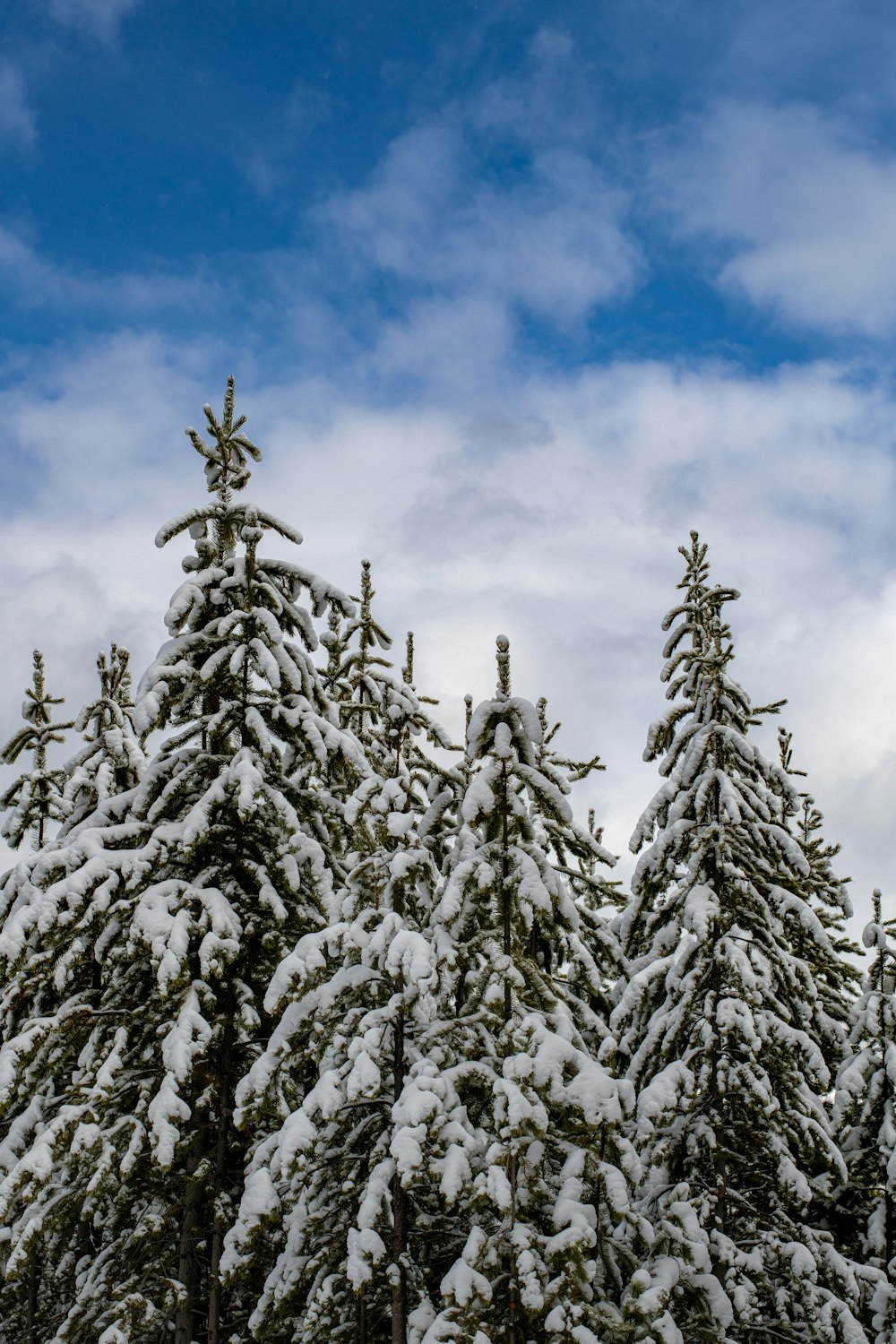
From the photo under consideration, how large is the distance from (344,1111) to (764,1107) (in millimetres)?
5098

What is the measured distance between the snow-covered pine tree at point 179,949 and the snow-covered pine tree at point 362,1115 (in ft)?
4.43

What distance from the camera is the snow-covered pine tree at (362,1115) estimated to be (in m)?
9.55

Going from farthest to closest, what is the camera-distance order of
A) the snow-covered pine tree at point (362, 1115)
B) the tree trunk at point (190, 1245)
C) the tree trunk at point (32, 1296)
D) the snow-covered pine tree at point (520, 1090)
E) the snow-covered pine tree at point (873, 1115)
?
the tree trunk at point (32, 1296) < the snow-covered pine tree at point (873, 1115) < the tree trunk at point (190, 1245) < the snow-covered pine tree at point (362, 1115) < the snow-covered pine tree at point (520, 1090)

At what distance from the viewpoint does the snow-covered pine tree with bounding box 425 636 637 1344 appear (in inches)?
349

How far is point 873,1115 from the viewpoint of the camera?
623 inches

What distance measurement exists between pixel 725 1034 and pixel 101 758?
970 cm

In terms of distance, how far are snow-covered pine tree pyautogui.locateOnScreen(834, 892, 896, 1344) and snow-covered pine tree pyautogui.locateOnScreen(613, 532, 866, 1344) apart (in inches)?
34.9

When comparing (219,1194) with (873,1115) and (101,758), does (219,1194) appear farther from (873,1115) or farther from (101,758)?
(873,1115)

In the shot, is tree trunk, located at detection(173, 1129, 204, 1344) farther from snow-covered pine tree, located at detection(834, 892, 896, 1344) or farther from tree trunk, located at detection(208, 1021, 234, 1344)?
snow-covered pine tree, located at detection(834, 892, 896, 1344)

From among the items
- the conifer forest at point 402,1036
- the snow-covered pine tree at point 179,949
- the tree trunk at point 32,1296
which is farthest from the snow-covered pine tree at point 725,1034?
the tree trunk at point 32,1296

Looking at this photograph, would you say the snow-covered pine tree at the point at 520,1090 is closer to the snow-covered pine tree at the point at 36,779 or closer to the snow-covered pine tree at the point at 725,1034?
the snow-covered pine tree at the point at 725,1034

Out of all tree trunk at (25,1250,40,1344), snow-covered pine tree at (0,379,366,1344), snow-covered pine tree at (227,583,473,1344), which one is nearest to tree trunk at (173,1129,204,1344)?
A: snow-covered pine tree at (0,379,366,1344)

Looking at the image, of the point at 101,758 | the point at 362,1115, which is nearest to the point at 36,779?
the point at 101,758

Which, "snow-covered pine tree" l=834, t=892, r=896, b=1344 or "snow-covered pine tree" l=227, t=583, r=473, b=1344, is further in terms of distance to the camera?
"snow-covered pine tree" l=834, t=892, r=896, b=1344
